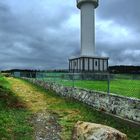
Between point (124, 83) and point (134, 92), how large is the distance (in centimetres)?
196

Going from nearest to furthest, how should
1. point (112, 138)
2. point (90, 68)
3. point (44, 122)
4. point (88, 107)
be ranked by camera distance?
point (112, 138) → point (44, 122) → point (88, 107) → point (90, 68)

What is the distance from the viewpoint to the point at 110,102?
1498cm

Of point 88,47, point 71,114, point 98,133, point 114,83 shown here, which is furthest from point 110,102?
point 88,47

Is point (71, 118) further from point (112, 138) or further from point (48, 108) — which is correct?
point (112, 138)

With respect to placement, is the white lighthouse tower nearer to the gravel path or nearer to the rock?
the gravel path

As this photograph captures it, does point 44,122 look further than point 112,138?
Yes

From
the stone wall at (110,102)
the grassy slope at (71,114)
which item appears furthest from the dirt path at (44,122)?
the stone wall at (110,102)

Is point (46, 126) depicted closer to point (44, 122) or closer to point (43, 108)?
point (44, 122)

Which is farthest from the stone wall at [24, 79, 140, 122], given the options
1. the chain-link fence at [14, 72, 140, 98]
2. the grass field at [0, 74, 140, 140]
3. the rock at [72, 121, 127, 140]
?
the rock at [72, 121, 127, 140]

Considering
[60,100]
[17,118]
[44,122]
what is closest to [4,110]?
[17,118]

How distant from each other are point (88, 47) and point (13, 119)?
46080mm

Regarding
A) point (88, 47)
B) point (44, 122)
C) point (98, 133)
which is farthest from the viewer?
point (88, 47)

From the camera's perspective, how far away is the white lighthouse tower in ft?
194

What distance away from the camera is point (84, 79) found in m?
21.8
